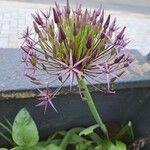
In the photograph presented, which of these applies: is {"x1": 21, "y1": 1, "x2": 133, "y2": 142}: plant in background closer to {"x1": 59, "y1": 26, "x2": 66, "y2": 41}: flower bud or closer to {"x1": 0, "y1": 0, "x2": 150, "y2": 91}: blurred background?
{"x1": 59, "y1": 26, "x2": 66, "y2": 41}: flower bud

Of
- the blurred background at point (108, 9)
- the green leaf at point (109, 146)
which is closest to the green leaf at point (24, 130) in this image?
the green leaf at point (109, 146)

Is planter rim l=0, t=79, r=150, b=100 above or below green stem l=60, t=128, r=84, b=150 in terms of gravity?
above

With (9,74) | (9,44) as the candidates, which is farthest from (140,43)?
(9,74)

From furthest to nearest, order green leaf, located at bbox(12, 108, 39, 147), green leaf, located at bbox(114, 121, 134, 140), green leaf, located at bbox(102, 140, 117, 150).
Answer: green leaf, located at bbox(114, 121, 134, 140) → green leaf, located at bbox(102, 140, 117, 150) → green leaf, located at bbox(12, 108, 39, 147)

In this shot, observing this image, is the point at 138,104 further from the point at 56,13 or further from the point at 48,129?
the point at 56,13

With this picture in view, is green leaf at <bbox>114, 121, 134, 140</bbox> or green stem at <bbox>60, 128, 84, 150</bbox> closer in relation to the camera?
green stem at <bbox>60, 128, 84, 150</bbox>

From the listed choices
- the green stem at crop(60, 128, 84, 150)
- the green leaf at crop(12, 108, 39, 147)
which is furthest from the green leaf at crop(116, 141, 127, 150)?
the green leaf at crop(12, 108, 39, 147)

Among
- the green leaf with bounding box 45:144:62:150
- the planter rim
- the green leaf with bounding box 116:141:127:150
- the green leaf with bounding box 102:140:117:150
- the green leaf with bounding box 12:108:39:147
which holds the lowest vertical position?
the green leaf with bounding box 116:141:127:150
